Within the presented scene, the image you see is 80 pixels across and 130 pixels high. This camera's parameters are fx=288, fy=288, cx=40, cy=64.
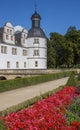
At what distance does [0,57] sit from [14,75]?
429 centimetres

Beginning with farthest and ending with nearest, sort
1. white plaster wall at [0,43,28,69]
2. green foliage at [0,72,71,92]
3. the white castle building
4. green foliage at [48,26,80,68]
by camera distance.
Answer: green foliage at [48,26,80,68] → the white castle building → white plaster wall at [0,43,28,69] → green foliage at [0,72,71,92]

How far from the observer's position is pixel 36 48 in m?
50.9

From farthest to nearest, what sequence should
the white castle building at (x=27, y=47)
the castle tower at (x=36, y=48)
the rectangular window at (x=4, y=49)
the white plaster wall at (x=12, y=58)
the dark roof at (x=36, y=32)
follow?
the dark roof at (x=36, y=32)
the castle tower at (x=36, y=48)
the white castle building at (x=27, y=47)
the white plaster wall at (x=12, y=58)
the rectangular window at (x=4, y=49)

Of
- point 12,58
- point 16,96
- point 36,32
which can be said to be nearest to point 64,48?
point 36,32

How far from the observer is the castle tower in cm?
5069

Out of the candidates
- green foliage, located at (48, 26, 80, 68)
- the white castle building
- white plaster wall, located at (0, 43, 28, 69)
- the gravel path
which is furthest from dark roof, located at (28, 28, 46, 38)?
Result: the gravel path

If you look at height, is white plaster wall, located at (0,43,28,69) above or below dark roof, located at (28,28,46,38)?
below

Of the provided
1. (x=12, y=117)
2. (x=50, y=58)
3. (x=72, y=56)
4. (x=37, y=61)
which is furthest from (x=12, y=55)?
(x=12, y=117)

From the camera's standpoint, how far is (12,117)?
632 cm

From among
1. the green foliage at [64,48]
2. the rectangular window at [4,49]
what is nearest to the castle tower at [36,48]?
the green foliage at [64,48]

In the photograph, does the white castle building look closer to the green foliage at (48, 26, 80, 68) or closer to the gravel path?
the green foliage at (48, 26, 80, 68)

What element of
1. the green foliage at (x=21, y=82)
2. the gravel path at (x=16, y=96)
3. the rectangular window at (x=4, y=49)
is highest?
the rectangular window at (x=4, y=49)

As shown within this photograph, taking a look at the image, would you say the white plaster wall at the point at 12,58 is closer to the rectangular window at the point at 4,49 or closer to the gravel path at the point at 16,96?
the rectangular window at the point at 4,49

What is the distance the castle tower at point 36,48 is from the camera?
50688 mm
